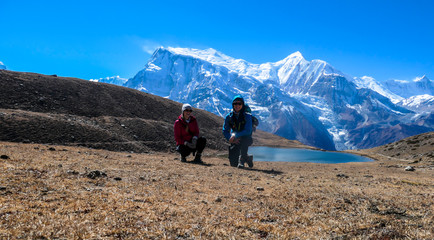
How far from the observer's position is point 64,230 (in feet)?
14.4

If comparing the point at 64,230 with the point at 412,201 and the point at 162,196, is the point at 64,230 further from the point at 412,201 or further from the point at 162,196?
the point at 412,201

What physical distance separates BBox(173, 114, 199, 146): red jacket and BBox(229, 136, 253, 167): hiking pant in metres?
3.04

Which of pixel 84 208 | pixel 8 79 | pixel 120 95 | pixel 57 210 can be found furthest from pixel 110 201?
pixel 120 95

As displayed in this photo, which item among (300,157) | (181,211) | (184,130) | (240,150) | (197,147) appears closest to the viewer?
(181,211)

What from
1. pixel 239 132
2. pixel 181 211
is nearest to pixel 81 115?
pixel 239 132

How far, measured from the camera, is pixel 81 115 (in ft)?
146

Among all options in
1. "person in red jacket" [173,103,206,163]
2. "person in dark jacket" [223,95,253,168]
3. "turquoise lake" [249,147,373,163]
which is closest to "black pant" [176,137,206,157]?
"person in red jacket" [173,103,206,163]

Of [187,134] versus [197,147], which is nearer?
[187,134]

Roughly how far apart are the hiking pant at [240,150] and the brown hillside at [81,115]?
19409mm

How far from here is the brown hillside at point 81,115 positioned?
94.1 feet

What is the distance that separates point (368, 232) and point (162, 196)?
520 cm

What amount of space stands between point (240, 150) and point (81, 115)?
121 ft

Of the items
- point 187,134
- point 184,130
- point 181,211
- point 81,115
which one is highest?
point 81,115

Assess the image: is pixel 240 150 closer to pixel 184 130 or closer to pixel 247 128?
pixel 247 128
